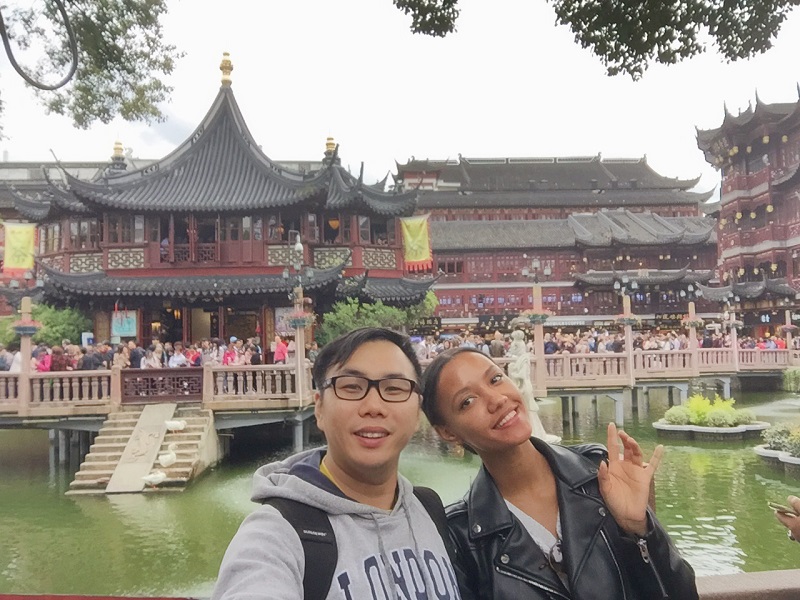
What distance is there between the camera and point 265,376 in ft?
40.9

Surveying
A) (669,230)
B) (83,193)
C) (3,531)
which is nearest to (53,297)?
(83,193)

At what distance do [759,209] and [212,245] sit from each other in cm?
2919

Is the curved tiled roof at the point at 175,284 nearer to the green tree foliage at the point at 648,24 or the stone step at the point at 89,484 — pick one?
the stone step at the point at 89,484

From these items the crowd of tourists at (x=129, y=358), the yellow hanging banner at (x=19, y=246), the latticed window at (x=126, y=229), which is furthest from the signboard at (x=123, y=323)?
the yellow hanging banner at (x=19, y=246)

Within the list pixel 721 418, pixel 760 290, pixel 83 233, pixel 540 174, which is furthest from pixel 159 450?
pixel 540 174

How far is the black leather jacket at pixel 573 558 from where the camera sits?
1.84 m

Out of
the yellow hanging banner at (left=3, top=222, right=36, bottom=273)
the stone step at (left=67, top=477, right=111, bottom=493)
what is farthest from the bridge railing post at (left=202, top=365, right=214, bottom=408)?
the yellow hanging banner at (left=3, top=222, right=36, bottom=273)

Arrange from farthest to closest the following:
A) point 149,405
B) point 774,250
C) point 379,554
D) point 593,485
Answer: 1. point 774,250
2. point 149,405
3. point 593,485
4. point 379,554

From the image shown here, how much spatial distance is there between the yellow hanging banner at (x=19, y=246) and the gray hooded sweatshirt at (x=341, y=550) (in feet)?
73.1

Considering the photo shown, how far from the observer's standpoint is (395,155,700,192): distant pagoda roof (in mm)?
47250

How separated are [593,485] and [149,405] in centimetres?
1160

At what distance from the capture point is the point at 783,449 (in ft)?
34.6

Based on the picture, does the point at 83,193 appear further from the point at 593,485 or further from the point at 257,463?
the point at 593,485

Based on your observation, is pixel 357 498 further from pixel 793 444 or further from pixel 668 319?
pixel 668 319
